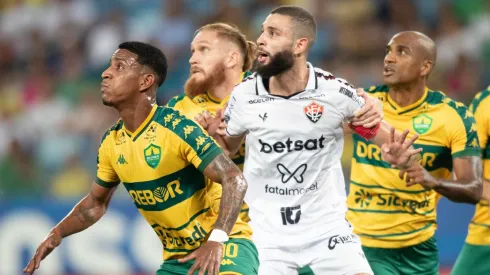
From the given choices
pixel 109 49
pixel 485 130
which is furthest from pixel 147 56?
pixel 109 49

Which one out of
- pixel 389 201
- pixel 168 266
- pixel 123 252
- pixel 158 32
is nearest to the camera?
pixel 168 266

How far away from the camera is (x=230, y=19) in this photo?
15227 mm

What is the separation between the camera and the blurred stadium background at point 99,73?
11.9 meters

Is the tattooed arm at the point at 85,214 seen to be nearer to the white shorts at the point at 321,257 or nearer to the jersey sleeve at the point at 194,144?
the jersey sleeve at the point at 194,144

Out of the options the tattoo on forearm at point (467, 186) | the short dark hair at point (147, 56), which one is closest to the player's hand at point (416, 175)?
the tattoo on forearm at point (467, 186)

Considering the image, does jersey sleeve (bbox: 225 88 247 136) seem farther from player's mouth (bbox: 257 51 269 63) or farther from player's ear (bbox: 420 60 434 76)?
player's ear (bbox: 420 60 434 76)

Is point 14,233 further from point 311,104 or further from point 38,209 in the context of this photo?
point 311,104

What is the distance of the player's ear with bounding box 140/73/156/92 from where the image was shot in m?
6.44

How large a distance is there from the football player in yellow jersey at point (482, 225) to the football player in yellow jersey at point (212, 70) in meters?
2.00

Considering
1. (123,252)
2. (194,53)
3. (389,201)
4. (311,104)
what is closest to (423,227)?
(389,201)

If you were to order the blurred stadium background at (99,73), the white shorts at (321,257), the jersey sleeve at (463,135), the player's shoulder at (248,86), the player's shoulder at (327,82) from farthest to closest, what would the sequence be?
the blurred stadium background at (99,73)
the jersey sleeve at (463,135)
the player's shoulder at (248,86)
the player's shoulder at (327,82)
the white shorts at (321,257)

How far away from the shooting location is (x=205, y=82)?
780 centimetres

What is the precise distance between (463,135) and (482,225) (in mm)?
909

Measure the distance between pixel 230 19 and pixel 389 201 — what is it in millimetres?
8039
